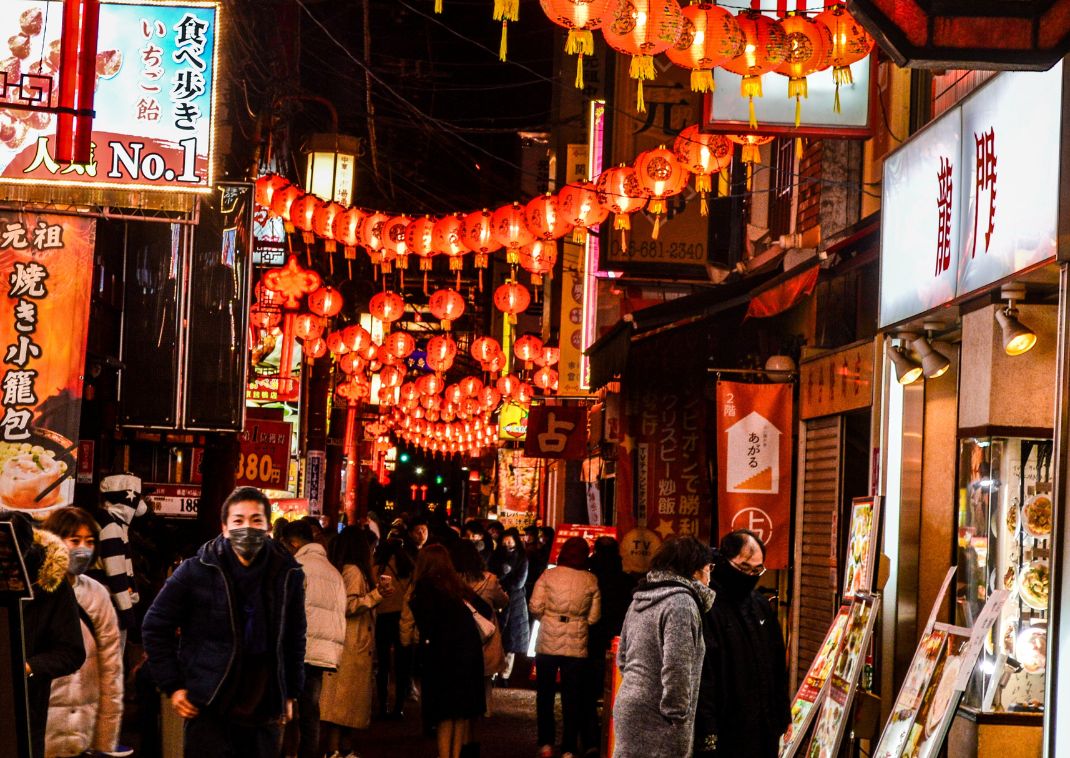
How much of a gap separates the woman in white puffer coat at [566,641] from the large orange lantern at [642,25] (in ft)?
20.6

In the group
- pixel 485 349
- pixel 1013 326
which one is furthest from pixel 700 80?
pixel 485 349

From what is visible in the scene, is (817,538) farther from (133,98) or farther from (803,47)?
(133,98)

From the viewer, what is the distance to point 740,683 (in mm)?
8117

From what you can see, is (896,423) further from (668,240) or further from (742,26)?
(668,240)

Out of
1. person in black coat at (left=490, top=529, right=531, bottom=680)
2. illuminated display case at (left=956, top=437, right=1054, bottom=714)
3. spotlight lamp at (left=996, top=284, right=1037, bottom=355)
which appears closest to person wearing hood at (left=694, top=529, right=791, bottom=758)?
illuminated display case at (left=956, top=437, right=1054, bottom=714)

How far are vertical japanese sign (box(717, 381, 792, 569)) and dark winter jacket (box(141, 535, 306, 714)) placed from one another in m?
7.44

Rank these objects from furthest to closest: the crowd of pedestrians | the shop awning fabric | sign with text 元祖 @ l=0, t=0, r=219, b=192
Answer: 1. the shop awning fabric
2. sign with text 元祖 @ l=0, t=0, r=219, b=192
3. the crowd of pedestrians

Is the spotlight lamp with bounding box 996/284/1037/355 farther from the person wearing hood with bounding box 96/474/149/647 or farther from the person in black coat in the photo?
the person in black coat

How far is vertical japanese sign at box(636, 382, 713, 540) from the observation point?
17.5 meters

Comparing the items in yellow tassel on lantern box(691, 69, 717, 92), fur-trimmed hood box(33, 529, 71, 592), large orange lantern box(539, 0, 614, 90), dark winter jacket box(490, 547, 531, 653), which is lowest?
dark winter jacket box(490, 547, 531, 653)

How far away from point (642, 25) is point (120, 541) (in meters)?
7.17

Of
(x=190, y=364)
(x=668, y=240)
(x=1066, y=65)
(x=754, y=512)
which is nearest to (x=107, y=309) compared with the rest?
(x=190, y=364)

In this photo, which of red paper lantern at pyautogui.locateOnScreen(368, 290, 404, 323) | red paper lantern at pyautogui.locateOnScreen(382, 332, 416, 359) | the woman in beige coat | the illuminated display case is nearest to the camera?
the illuminated display case

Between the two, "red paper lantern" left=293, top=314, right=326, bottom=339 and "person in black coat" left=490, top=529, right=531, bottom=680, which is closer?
"person in black coat" left=490, top=529, right=531, bottom=680
